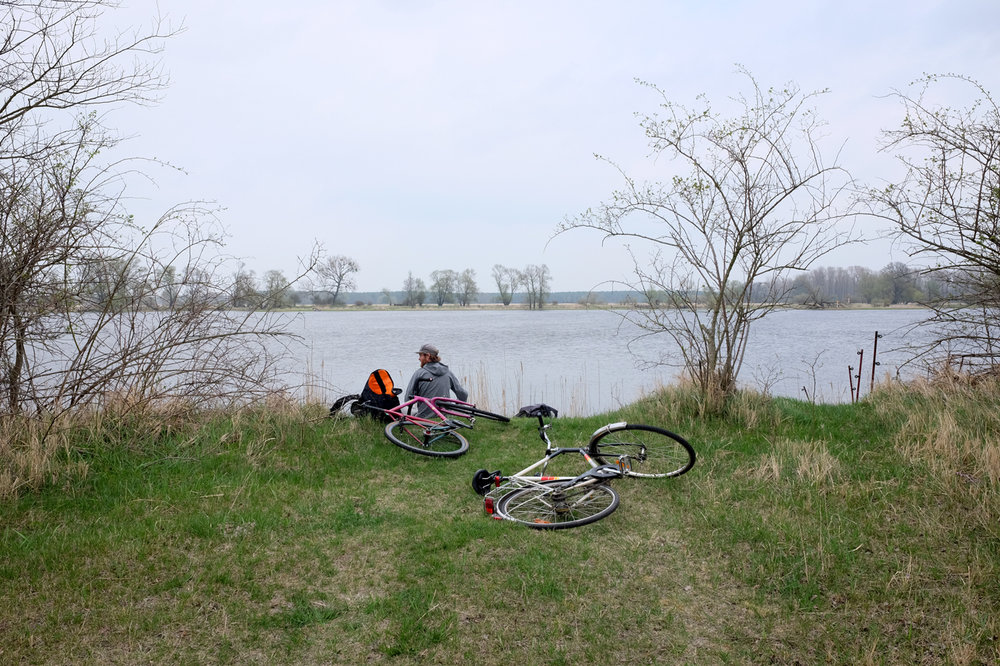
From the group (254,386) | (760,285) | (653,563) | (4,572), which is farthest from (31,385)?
(760,285)

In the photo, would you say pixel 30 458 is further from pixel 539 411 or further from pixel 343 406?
pixel 539 411

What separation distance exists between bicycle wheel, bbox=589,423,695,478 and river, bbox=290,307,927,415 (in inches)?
133

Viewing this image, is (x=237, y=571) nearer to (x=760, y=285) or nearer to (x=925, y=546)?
(x=925, y=546)

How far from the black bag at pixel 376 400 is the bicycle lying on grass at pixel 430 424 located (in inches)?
0.6

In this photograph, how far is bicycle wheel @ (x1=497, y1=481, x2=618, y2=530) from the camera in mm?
5008

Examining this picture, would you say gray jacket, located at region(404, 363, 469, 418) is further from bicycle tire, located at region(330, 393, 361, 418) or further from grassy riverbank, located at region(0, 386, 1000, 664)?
grassy riverbank, located at region(0, 386, 1000, 664)

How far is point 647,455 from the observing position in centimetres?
604

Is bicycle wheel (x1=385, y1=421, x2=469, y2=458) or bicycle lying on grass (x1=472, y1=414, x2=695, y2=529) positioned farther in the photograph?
bicycle wheel (x1=385, y1=421, x2=469, y2=458)

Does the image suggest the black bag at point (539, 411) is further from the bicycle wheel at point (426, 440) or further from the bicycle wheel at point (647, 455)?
the bicycle wheel at point (647, 455)

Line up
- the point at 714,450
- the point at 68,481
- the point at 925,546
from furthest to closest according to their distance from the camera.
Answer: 1. the point at 714,450
2. the point at 68,481
3. the point at 925,546

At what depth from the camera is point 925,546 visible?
13.9ft

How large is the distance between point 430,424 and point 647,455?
2362 millimetres

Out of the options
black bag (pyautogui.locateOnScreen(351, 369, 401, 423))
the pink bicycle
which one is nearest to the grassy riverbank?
the pink bicycle

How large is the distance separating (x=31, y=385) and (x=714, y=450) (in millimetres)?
6660
